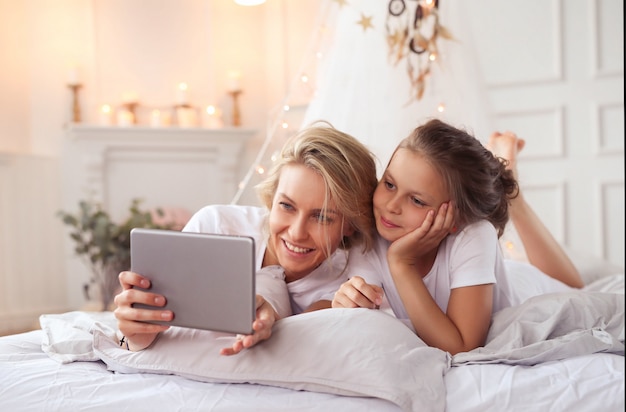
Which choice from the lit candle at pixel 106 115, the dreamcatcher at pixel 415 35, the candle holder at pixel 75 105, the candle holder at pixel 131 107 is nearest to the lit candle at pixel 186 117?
the candle holder at pixel 131 107

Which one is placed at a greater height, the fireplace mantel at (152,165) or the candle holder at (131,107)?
the candle holder at (131,107)

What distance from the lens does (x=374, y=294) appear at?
1187mm

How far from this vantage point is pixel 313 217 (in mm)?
1377

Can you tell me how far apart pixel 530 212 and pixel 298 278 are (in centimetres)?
90

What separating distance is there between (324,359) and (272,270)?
448 mm

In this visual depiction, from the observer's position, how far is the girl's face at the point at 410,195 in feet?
4.51

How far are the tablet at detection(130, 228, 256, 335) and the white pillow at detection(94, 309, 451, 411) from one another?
0.08 m

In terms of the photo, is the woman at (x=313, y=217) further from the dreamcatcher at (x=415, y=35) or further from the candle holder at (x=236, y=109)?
the candle holder at (x=236, y=109)

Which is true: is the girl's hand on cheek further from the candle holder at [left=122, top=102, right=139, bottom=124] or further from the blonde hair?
the candle holder at [left=122, top=102, right=139, bottom=124]

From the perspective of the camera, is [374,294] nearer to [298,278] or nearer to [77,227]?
[298,278]

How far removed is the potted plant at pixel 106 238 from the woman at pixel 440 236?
2353 mm

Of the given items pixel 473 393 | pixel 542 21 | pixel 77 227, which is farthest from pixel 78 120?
pixel 473 393


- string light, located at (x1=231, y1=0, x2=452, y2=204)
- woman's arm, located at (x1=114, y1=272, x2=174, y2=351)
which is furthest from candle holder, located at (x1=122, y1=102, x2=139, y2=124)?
woman's arm, located at (x1=114, y1=272, x2=174, y2=351)

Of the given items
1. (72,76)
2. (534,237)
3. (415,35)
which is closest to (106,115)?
(72,76)
